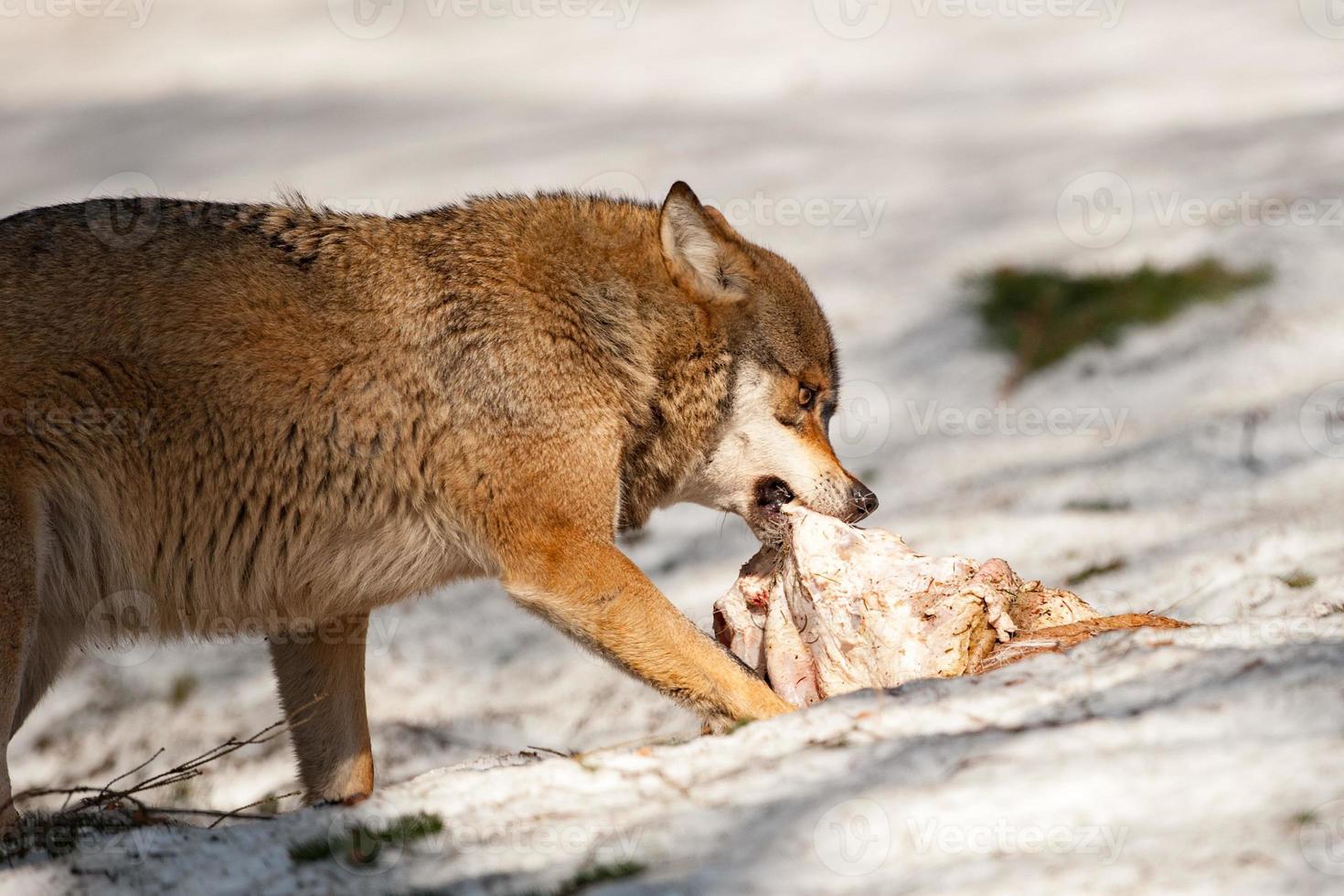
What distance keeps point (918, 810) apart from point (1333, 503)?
468cm

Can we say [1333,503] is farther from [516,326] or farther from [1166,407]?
[516,326]

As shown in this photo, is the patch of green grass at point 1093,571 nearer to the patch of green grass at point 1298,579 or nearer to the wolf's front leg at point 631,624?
the patch of green grass at point 1298,579

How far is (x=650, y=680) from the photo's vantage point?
4.88 m

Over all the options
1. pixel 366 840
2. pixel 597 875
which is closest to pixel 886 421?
pixel 366 840

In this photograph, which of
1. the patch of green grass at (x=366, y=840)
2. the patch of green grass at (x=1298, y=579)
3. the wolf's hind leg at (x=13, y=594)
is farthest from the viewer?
the patch of green grass at (x=1298, y=579)

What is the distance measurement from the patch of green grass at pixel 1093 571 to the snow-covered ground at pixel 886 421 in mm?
75

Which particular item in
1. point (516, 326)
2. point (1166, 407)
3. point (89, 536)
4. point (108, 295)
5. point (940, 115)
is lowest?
point (1166, 407)

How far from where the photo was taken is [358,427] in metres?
5.02

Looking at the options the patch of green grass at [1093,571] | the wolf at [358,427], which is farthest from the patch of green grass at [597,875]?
the patch of green grass at [1093,571]

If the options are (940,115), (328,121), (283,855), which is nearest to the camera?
(283,855)

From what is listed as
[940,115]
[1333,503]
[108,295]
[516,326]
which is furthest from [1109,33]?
[108,295]

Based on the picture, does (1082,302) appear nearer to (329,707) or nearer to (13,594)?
(329,707)

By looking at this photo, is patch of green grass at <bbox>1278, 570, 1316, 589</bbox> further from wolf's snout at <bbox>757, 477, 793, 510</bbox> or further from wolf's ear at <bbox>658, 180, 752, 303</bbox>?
wolf's ear at <bbox>658, 180, 752, 303</bbox>

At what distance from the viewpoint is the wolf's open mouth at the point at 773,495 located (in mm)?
5566
